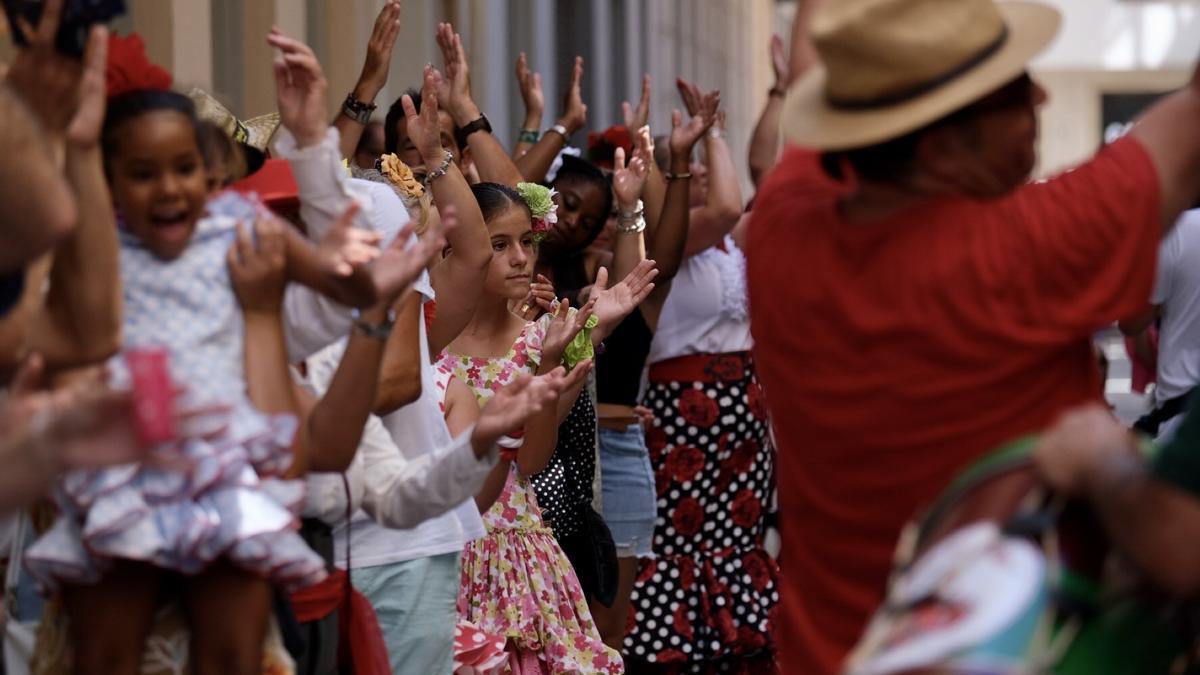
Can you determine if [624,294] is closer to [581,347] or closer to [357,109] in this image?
[581,347]

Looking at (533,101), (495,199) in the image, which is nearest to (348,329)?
(495,199)

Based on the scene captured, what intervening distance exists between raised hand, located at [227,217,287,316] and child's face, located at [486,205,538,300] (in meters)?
2.54

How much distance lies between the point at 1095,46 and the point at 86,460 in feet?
138

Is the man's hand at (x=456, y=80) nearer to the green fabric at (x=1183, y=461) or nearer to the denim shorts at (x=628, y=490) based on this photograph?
the denim shorts at (x=628, y=490)

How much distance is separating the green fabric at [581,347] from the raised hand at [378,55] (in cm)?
100

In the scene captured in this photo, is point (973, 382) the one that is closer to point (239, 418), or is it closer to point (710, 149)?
point (239, 418)

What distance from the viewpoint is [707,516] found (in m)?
7.75

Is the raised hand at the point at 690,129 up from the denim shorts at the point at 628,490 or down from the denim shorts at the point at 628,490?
up

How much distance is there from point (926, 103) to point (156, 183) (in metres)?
1.30

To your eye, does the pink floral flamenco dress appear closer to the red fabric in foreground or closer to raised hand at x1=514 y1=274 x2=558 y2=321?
raised hand at x1=514 y1=274 x2=558 y2=321

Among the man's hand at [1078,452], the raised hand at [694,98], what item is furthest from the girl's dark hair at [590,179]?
the man's hand at [1078,452]

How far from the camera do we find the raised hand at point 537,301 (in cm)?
653

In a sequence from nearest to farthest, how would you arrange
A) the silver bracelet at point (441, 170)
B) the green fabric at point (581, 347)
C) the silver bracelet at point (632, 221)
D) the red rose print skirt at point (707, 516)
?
the silver bracelet at point (441, 170), the green fabric at point (581, 347), the silver bracelet at point (632, 221), the red rose print skirt at point (707, 516)

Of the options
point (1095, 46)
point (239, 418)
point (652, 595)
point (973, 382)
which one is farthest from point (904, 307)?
point (1095, 46)
